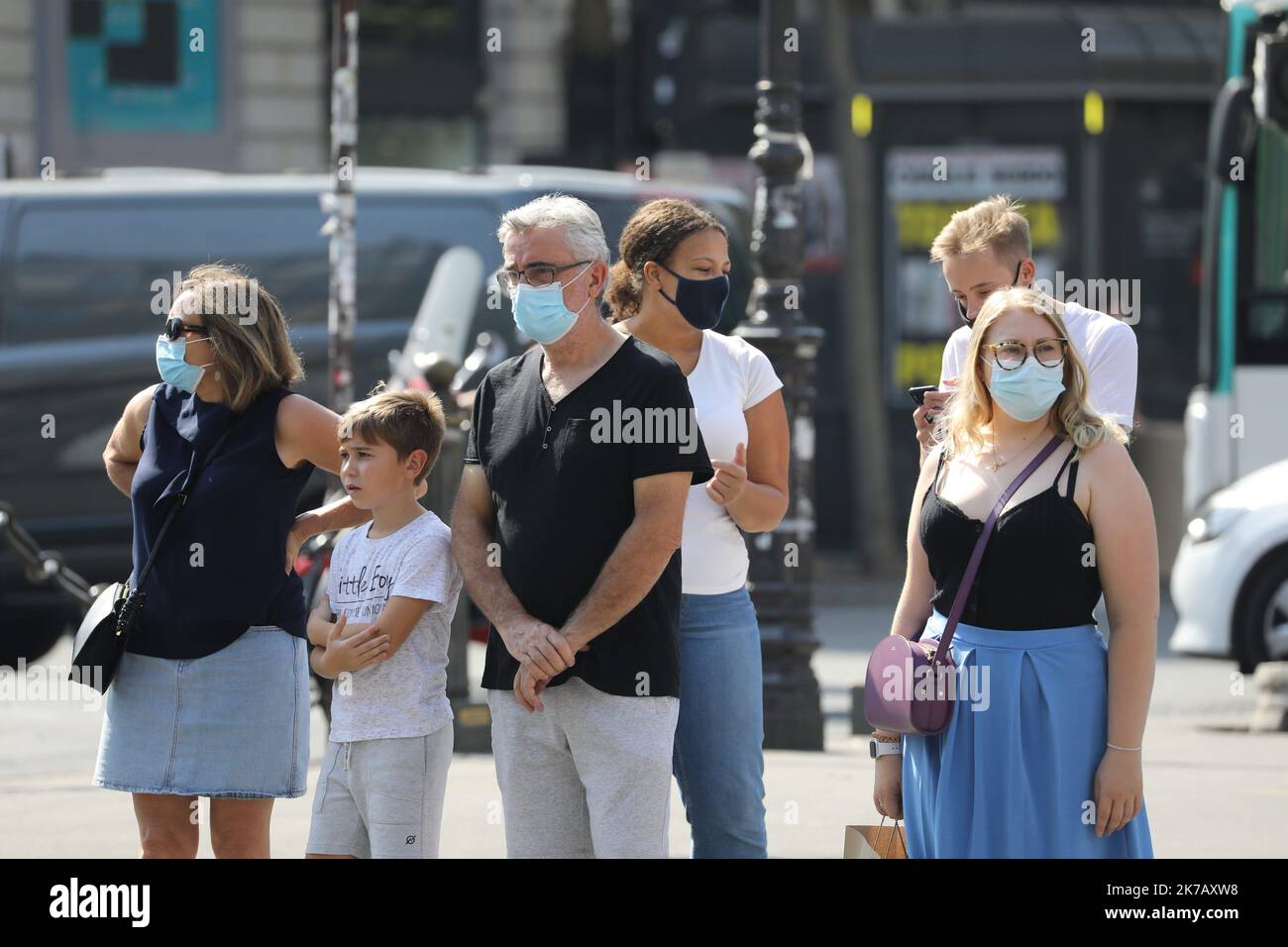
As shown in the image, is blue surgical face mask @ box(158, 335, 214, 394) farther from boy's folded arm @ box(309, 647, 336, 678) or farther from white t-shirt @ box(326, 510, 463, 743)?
boy's folded arm @ box(309, 647, 336, 678)

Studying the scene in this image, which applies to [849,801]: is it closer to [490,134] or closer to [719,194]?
[719,194]

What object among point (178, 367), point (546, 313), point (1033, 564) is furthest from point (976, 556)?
point (178, 367)

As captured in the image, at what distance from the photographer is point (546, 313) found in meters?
4.19

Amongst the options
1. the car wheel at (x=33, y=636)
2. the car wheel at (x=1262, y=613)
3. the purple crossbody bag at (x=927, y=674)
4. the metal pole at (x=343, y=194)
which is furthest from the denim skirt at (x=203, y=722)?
the car wheel at (x=33, y=636)

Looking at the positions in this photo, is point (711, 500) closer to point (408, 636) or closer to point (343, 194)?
point (408, 636)

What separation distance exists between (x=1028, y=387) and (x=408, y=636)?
142 centimetres

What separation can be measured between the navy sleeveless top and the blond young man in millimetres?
1491

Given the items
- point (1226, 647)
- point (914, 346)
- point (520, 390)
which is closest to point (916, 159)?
point (914, 346)

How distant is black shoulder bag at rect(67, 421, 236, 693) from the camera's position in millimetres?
4414

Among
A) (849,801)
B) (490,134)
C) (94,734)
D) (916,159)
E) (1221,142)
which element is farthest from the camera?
(490,134)

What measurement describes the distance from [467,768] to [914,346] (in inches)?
408

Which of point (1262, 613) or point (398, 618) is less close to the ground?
point (398, 618)

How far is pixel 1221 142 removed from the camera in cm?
1127

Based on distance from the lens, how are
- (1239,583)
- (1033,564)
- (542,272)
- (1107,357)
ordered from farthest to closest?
(1239,583), (1107,357), (542,272), (1033,564)
